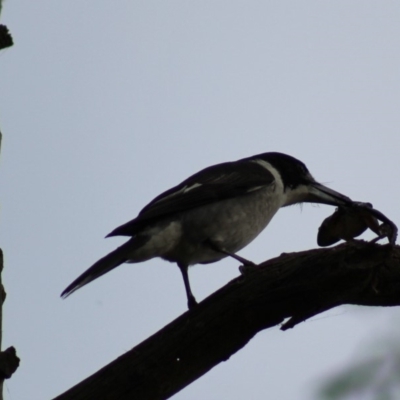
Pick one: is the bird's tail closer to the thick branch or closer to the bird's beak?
the thick branch

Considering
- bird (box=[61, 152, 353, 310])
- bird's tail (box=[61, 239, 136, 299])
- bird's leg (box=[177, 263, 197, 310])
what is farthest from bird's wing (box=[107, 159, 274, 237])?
bird's leg (box=[177, 263, 197, 310])

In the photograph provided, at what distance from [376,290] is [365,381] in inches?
56.2

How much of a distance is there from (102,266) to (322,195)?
228 centimetres

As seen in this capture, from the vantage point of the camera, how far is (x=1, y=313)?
2.51 m

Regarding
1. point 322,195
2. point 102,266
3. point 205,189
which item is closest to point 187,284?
point 205,189

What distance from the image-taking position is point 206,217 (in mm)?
4988

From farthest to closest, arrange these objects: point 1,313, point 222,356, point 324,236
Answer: point 324,236 < point 222,356 < point 1,313

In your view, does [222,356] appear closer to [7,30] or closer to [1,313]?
[1,313]

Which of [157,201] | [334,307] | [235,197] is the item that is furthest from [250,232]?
[334,307]

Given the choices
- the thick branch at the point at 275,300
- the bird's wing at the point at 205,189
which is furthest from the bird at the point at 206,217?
the thick branch at the point at 275,300

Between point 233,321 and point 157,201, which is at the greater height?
point 157,201

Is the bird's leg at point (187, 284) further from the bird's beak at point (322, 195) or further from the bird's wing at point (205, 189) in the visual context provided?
the bird's beak at point (322, 195)

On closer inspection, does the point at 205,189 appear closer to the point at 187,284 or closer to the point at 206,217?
the point at 206,217

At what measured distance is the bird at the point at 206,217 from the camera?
462cm
